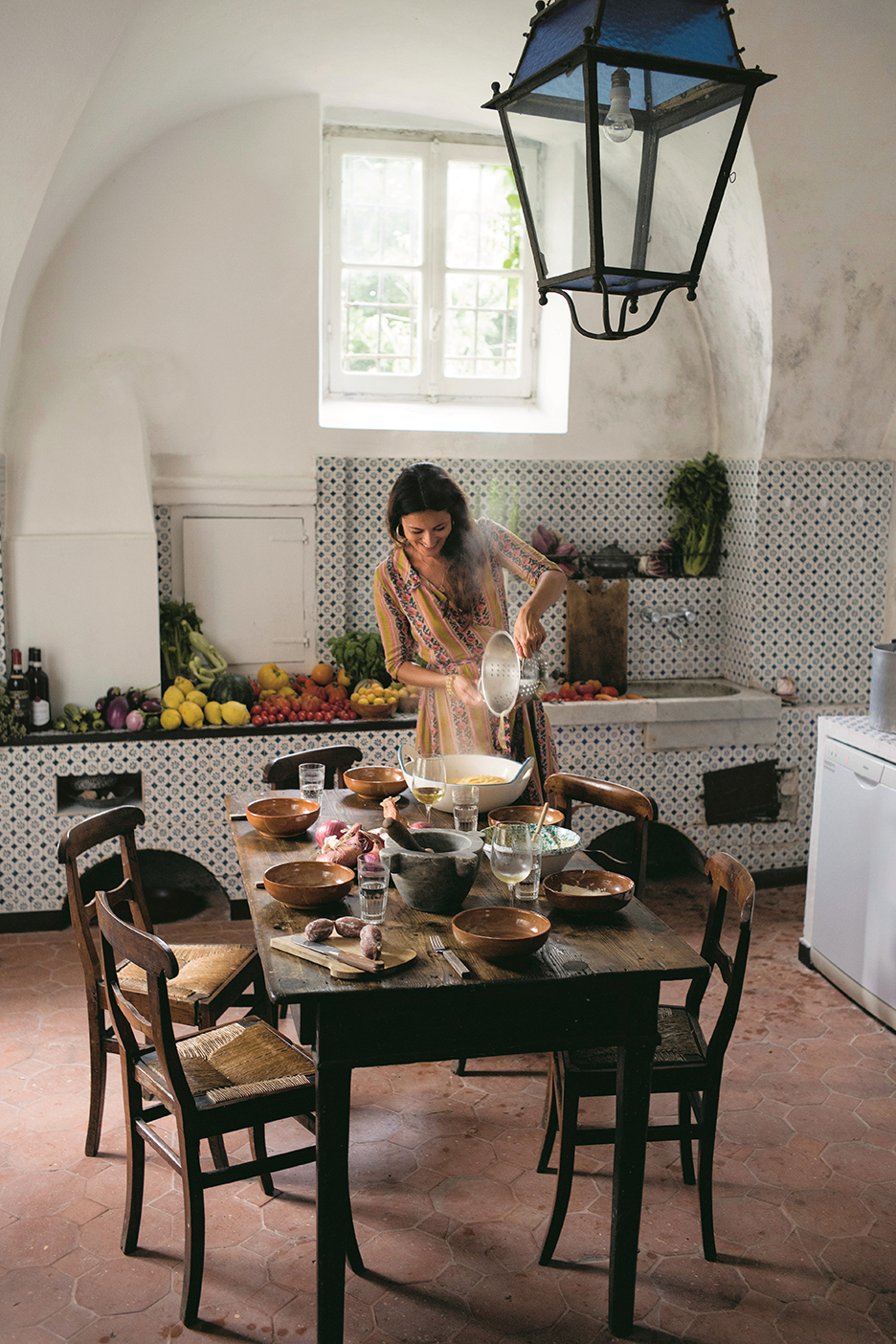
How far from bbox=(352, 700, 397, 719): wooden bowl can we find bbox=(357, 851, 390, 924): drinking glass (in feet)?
9.86

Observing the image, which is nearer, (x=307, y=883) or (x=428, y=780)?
(x=307, y=883)

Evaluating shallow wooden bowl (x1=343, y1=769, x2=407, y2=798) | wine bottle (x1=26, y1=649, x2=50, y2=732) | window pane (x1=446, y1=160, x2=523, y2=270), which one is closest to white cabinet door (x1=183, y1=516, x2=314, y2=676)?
wine bottle (x1=26, y1=649, x2=50, y2=732)

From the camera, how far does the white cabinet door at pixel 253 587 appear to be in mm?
5941

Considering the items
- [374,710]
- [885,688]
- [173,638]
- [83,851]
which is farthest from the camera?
[173,638]

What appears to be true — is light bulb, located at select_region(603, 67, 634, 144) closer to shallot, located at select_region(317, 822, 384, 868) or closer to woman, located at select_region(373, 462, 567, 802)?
woman, located at select_region(373, 462, 567, 802)

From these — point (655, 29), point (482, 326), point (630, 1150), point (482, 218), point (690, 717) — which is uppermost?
point (482, 218)

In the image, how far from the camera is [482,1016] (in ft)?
7.95

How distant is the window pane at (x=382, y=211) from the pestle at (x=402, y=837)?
4.35 meters

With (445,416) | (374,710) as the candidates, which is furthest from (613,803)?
(445,416)

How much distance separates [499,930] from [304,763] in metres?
1.51

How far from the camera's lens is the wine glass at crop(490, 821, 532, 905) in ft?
8.90

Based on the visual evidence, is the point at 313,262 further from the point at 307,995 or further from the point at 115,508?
the point at 307,995

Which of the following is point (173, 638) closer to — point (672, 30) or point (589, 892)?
point (589, 892)

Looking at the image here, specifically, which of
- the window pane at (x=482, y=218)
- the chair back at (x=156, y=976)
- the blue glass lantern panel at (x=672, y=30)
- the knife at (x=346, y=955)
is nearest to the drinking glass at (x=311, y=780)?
the chair back at (x=156, y=976)
